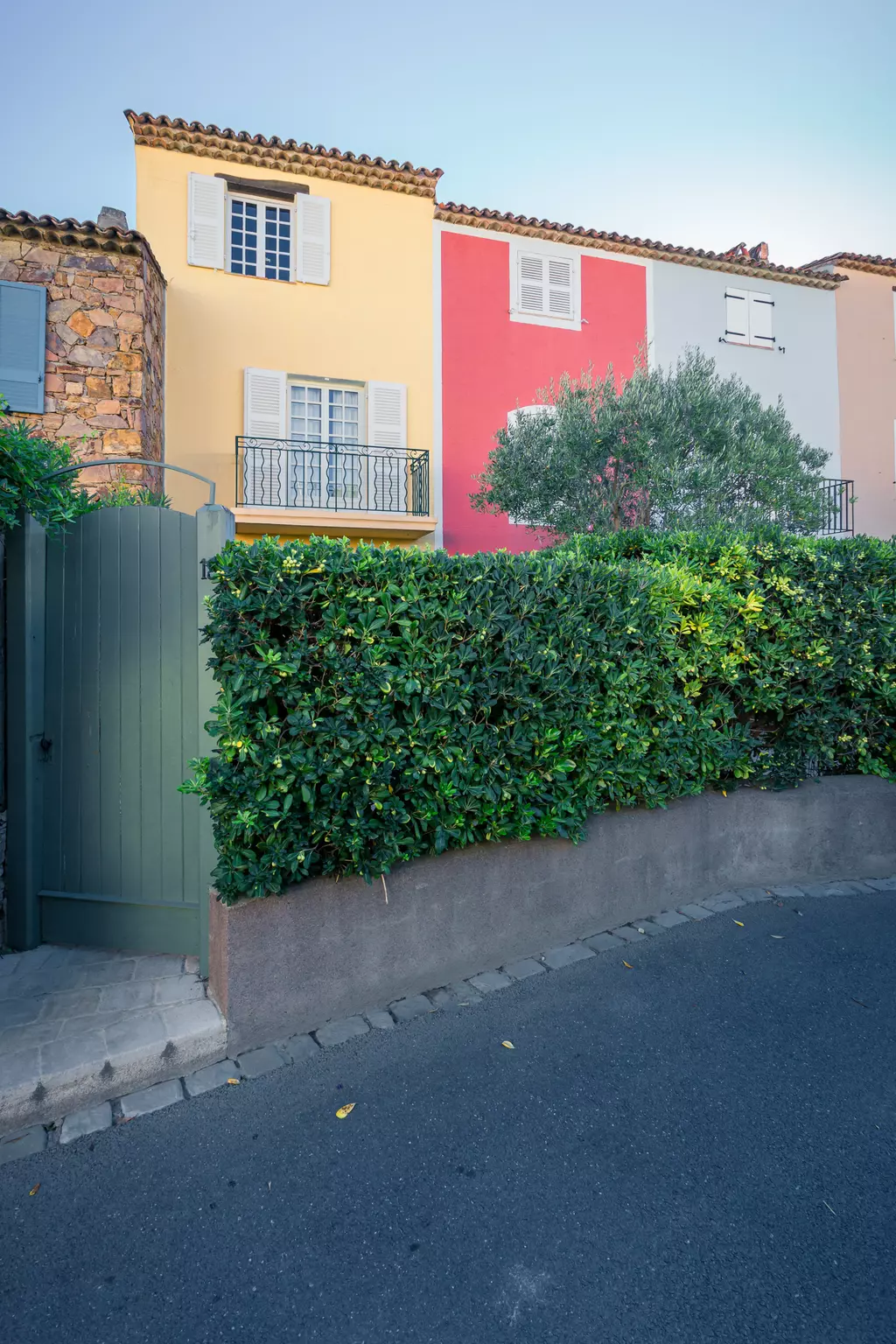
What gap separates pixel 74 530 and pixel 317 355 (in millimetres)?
9977

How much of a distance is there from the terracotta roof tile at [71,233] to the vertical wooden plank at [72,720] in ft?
27.3

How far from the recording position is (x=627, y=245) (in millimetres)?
14414

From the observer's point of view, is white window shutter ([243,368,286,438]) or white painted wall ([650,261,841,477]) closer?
white window shutter ([243,368,286,438])

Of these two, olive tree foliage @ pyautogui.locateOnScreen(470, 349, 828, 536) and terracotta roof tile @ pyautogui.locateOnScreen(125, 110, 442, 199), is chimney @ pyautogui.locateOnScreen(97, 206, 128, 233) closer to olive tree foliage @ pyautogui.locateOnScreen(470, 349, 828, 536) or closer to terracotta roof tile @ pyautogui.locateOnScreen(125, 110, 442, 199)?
terracotta roof tile @ pyautogui.locateOnScreen(125, 110, 442, 199)

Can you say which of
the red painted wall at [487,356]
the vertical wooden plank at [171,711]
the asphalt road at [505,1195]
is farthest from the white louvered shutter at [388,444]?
the asphalt road at [505,1195]

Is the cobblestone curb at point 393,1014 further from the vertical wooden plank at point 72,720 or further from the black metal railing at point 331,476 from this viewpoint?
the black metal railing at point 331,476

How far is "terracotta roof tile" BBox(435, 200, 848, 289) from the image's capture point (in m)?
13.5

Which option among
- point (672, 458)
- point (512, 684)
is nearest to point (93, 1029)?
point (512, 684)

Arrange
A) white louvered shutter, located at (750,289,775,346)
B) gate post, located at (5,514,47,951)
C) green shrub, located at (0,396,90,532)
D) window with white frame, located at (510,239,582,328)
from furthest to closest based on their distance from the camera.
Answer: white louvered shutter, located at (750,289,775,346) < window with white frame, located at (510,239,582,328) < gate post, located at (5,514,47,951) < green shrub, located at (0,396,90,532)

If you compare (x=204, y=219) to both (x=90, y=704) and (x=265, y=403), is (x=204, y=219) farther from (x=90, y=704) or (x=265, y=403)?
(x=90, y=704)

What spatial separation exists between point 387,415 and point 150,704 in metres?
10.3

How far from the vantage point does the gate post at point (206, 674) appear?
132 inches

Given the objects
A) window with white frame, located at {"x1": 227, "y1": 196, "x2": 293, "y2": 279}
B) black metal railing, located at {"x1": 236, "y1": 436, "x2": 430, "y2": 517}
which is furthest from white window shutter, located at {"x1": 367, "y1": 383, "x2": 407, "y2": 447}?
window with white frame, located at {"x1": 227, "y1": 196, "x2": 293, "y2": 279}

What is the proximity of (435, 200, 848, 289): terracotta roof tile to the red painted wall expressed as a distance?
0.28 meters
